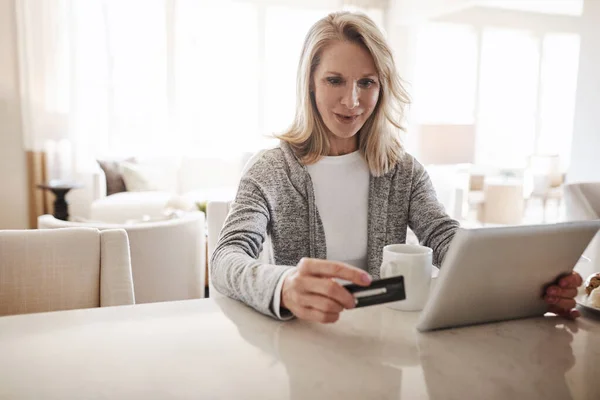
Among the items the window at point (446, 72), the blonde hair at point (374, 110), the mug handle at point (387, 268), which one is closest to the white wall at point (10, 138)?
the blonde hair at point (374, 110)

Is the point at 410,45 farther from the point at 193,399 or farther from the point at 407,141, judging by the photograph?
the point at 193,399

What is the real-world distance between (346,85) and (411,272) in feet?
1.90

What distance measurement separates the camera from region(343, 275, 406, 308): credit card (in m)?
0.72

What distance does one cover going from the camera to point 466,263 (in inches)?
30.0

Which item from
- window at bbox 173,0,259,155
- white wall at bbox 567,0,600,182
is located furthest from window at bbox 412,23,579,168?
white wall at bbox 567,0,600,182

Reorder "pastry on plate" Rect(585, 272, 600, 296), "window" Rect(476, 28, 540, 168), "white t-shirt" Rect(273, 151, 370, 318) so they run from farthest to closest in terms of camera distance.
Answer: "window" Rect(476, 28, 540, 168)
"white t-shirt" Rect(273, 151, 370, 318)
"pastry on plate" Rect(585, 272, 600, 296)

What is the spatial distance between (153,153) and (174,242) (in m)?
3.57

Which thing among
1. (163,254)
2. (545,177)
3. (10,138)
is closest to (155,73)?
(10,138)

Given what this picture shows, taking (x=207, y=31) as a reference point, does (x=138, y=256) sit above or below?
below

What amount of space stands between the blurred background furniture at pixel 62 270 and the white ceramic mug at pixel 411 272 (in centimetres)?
57

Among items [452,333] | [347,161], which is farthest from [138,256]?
[452,333]

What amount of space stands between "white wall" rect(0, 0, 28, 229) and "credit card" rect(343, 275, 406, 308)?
5.41 metres

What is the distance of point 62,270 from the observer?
1.14 metres

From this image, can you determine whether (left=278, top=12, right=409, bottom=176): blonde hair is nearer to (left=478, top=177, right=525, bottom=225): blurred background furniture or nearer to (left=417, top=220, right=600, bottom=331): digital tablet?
(left=417, top=220, right=600, bottom=331): digital tablet
